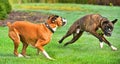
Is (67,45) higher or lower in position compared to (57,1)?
higher

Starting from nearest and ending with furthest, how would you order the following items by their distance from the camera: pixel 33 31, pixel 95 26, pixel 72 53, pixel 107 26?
pixel 33 31 < pixel 72 53 < pixel 107 26 < pixel 95 26

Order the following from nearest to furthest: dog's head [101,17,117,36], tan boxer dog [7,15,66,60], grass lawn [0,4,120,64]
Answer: tan boxer dog [7,15,66,60], grass lawn [0,4,120,64], dog's head [101,17,117,36]

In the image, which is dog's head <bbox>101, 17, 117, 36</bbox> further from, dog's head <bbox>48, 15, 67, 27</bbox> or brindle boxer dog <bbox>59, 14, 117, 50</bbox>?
dog's head <bbox>48, 15, 67, 27</bbox>

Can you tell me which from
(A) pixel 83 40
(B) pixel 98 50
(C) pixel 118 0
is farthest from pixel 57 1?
(B) pixel 98 50

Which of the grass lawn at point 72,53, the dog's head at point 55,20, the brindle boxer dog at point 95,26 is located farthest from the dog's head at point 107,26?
the dog's head at point 55,20

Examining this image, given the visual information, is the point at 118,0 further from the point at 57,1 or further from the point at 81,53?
the point at 81,53

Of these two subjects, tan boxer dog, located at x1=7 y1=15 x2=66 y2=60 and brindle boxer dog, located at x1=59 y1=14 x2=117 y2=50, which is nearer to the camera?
tan boxer dog, located at x1=7 y1=15 x2=66 y2=60

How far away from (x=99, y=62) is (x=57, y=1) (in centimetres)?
2231

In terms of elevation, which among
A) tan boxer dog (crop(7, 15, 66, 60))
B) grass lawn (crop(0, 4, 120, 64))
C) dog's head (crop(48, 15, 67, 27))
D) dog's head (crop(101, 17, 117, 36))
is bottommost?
grass lawn (crop(0, 4, 120, 64))

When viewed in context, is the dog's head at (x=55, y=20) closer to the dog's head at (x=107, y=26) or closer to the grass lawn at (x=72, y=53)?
the grass lawn at (x=72, y=53)

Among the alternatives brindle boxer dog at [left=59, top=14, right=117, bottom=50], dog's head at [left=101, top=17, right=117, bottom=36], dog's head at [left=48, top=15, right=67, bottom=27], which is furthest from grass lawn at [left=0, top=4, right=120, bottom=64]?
dog's head at [left=48, top=15, right=67, bottom=27]

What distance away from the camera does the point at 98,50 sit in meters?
11.1

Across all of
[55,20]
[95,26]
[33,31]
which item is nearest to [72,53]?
[95,26]

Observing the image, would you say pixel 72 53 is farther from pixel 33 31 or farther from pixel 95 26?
pixel 33 31
